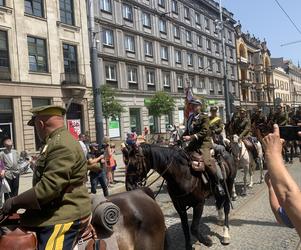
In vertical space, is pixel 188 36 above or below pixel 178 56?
above

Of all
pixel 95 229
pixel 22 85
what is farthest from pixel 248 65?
pixel 95 229

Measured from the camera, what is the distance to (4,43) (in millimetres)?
24781

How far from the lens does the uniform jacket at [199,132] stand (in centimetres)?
756

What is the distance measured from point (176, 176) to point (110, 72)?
93.8 feet

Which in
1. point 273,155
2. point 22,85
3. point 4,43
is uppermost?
point 4,43

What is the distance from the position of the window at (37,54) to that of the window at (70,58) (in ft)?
5.83

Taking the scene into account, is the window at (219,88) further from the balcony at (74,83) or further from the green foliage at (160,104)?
the balcony at (74,83)

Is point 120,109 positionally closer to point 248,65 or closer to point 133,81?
point 133,81

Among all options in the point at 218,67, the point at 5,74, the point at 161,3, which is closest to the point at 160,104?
the point at 161,3

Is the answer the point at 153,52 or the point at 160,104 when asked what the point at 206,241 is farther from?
the point at 153,52

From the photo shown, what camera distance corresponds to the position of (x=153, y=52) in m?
40.6

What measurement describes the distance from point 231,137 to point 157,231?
8.86 meters

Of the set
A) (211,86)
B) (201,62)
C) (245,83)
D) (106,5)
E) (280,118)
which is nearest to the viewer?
(280,118)

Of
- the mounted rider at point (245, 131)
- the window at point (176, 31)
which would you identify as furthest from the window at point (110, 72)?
the mounted rider at point (245, 131)
